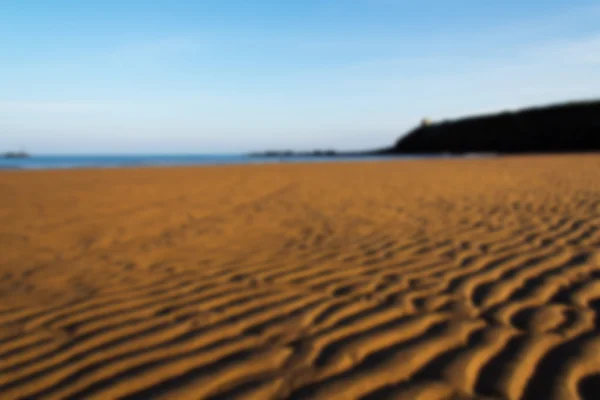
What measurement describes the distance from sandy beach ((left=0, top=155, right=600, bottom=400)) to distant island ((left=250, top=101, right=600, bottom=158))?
40076 mm

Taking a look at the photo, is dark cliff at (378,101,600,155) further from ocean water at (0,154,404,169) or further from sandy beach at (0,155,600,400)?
sandy beach at (0,155,600,400)

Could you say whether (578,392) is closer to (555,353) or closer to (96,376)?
(555,353)

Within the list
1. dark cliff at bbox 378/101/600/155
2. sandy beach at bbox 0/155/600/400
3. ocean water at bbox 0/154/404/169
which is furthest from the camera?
dark cliff at bbox 378/101/600/155

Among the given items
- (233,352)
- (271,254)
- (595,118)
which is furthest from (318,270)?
(595,118)

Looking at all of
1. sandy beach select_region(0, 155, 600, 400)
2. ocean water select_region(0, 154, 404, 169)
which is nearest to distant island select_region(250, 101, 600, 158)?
ocean water select_region(0, 154, 404, 169)

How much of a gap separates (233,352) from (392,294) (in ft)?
4.20

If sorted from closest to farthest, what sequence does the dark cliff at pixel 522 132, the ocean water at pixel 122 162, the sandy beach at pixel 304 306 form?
the sandy beach at pixel 304 306, the ocean water at pixel 122 162, the dark cliff at pixel 522 132

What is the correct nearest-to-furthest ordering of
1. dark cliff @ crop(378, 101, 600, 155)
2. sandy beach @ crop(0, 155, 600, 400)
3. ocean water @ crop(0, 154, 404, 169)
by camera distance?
1. sandy beach @ crop(0, 155, 600, 400)
2. ocean water @ crop(0, 154, 404, 169)
3. dark cliff @ crop(378, 101, 600, 155)

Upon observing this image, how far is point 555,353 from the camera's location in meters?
2.27

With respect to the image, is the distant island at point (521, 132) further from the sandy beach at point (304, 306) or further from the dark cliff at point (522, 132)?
the sandy beach at point (304, 306)

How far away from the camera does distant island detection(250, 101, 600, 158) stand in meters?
41.9

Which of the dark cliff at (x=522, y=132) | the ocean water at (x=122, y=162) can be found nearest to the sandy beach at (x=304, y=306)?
the ocean water at (x=122, y=162)

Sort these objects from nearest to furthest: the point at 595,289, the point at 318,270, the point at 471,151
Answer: the point at 595,289, the point at 318,270, the point at 471,151

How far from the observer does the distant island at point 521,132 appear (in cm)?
4194
